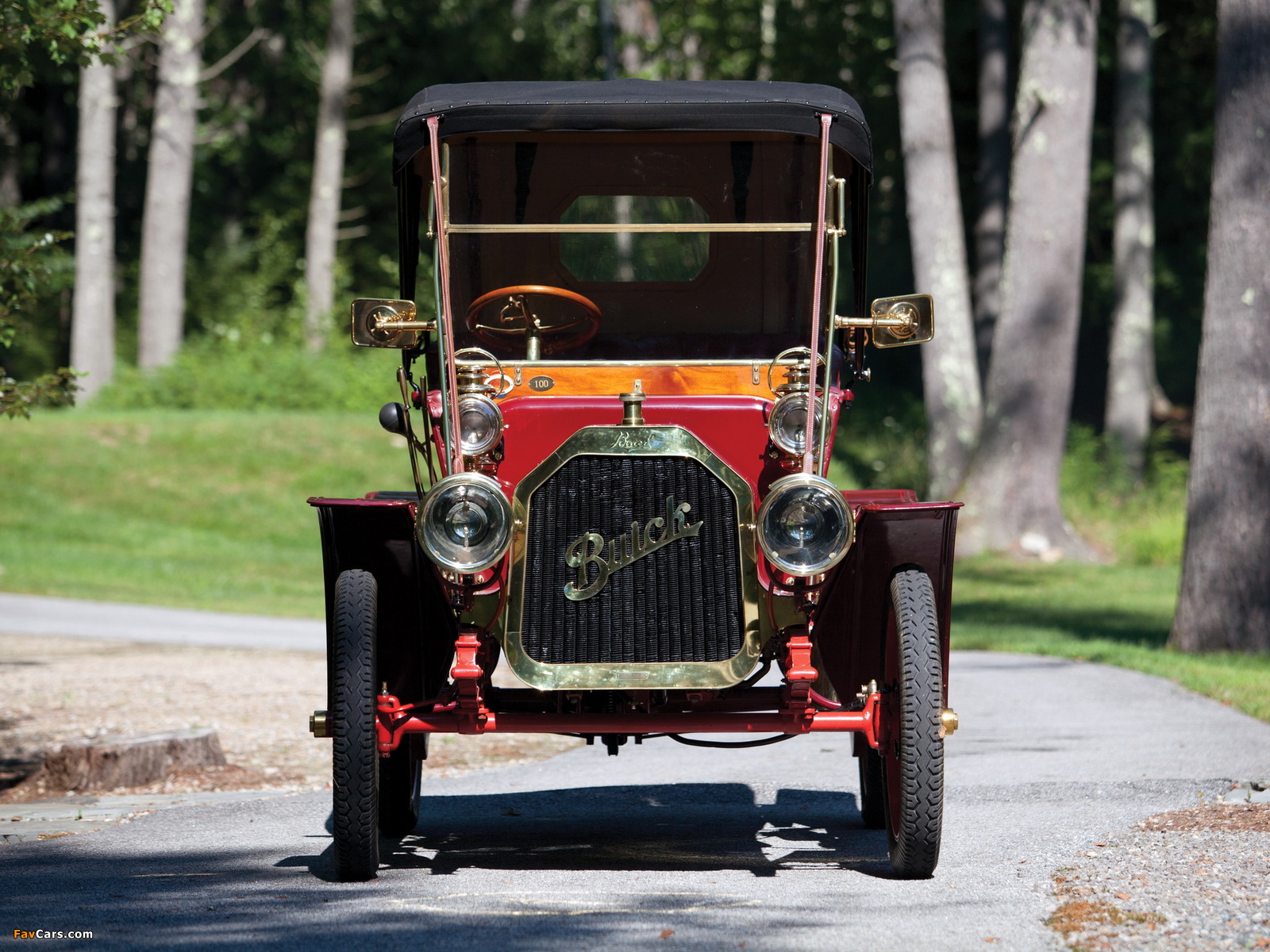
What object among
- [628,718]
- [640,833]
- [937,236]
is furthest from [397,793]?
[937,236]

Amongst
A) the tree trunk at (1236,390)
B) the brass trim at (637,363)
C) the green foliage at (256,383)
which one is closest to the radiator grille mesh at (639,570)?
the brass trim at (637,363)

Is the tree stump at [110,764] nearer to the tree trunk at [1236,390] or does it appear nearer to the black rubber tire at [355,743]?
the black rubber tire at [355,743]

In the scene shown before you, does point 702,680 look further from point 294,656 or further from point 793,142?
point 294,656

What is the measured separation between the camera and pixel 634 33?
3369 cm

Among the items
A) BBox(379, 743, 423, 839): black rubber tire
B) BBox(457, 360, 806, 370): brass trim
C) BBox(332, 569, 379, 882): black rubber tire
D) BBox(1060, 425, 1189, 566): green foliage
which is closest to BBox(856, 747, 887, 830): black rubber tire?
BBox(457, 360, 806, 370): brass trim

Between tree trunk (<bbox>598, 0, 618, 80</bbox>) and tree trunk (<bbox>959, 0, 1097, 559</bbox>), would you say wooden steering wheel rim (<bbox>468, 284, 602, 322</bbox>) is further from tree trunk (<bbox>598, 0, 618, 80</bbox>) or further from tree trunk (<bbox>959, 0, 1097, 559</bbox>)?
tree trunk (<bbox>598, 0, 618, 80</bbox>)

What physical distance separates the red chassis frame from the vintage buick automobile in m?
0.01

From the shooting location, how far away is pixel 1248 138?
474 inches

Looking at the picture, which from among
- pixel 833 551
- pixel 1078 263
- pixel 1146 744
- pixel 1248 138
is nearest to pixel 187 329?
pixel 1078 263

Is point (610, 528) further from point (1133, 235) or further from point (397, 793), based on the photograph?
point (1133, 235)

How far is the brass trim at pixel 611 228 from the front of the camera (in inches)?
242

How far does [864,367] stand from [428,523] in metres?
2.19

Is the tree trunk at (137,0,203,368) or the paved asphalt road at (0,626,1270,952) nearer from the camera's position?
the paved asphalt road at (0,626,1270,952)

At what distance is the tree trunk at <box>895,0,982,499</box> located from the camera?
20.7 m
